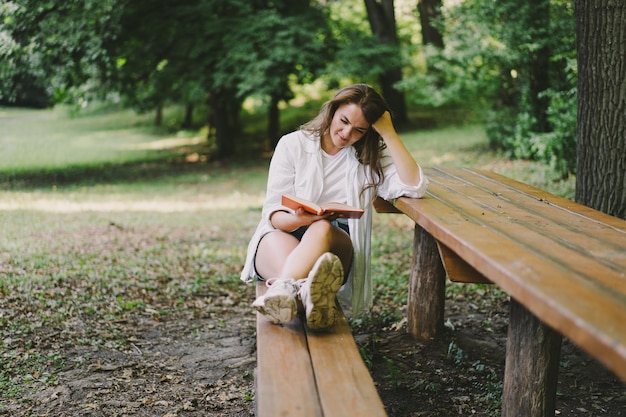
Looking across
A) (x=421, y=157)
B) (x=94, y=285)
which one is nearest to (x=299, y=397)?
(x=94, y=285)

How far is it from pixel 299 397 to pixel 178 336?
8.21 ft

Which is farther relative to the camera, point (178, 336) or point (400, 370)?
point (178, 336)

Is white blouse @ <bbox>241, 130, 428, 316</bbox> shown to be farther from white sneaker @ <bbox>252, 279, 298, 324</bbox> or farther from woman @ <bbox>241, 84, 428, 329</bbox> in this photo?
white sneaker @ <bbox>252, 279, 298, 324</bbox>

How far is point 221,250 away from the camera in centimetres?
704

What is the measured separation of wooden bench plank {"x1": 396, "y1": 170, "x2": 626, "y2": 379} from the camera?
162 centimetres

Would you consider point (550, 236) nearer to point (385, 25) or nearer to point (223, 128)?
point (223, 128)

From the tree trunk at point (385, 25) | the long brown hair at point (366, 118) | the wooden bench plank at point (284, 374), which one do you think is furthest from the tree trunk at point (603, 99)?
the tree trunk at point (385, 25)

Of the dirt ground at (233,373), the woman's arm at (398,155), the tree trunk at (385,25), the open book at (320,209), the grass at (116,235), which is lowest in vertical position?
the dirt ground at (233,373)

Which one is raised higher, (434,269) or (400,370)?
(434,269)

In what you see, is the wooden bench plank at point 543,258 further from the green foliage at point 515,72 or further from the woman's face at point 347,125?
the green foliage at point 515,72

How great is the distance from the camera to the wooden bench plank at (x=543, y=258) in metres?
1.62

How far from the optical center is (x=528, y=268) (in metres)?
2.09

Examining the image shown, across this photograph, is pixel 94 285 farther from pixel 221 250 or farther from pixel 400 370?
pixel 400 370

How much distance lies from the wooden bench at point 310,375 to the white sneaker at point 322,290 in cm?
7
